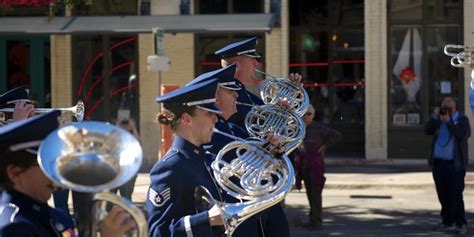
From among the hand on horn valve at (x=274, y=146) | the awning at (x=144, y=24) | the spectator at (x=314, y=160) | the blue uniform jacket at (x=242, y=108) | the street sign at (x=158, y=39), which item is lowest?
the spectator at (x=314, y=160)

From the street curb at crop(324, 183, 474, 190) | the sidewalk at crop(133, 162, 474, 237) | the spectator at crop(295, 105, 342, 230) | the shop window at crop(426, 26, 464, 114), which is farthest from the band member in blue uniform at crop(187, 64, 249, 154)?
the shop window at crop(426, 26, 464, 114)

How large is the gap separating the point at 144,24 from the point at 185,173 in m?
15.9

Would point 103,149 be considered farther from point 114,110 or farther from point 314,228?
point 114,110

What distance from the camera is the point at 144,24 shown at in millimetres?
20469

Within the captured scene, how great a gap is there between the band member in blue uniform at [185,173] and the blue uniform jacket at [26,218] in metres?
1.06

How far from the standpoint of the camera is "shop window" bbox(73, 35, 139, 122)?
22.0 m

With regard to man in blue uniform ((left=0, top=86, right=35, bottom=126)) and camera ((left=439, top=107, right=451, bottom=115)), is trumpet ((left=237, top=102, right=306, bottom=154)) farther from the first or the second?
camera ((left=439, top=107, right=451, bottom=115))

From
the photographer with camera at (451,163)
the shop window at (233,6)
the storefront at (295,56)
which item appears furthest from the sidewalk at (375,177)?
the photographer with camera at (451,163)

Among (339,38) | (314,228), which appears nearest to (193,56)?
(339,38)

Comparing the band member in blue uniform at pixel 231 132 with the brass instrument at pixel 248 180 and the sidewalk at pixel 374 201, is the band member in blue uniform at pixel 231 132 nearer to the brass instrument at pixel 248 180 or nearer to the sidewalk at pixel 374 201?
the brass instrument at pixel 248 180

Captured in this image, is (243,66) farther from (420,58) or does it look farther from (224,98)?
(420,58)

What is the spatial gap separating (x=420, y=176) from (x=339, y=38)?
172 inches

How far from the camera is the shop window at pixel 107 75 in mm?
21984

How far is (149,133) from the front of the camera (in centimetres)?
2188
